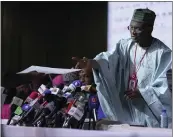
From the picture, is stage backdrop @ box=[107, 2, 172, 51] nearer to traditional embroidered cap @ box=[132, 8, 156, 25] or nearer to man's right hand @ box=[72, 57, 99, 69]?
traditional embroidered cap @ box=[132, 8, 156, 25]

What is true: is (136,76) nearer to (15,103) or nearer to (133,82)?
(133,82)

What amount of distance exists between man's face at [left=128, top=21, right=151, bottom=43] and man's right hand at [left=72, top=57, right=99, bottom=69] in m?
0.25

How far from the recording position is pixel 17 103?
1.98 metres

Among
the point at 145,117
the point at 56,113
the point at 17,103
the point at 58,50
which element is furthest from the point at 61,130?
the point at 58,50

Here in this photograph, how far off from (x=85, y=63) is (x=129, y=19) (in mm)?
695

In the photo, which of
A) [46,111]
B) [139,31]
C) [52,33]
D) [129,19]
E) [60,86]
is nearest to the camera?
[46,111]

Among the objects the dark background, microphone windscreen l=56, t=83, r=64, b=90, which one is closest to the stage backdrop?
the dark background

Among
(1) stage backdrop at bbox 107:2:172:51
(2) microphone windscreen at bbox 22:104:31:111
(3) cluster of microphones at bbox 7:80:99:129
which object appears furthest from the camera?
(1) stage backdrop at bbox 107:2:172:51

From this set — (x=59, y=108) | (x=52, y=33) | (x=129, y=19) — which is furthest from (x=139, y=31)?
(x=52, y=33)

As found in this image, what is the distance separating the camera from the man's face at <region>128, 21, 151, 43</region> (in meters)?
2.12

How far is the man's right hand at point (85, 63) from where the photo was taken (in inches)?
79.4

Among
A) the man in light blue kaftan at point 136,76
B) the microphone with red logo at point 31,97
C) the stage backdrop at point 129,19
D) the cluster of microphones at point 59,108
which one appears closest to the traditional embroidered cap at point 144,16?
the man in light blue kaftan at point 136,76

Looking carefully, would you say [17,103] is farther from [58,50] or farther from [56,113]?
[58,50]

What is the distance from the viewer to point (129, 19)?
261 cm
